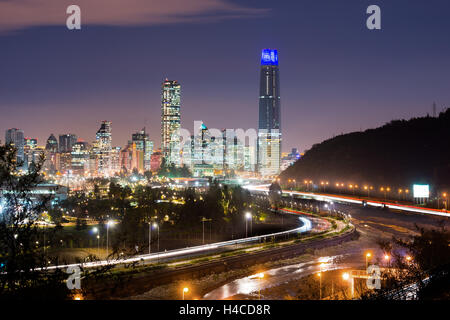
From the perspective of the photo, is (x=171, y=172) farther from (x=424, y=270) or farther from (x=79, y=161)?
(x=424, y=270)

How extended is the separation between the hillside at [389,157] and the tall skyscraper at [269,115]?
9638 centimetres

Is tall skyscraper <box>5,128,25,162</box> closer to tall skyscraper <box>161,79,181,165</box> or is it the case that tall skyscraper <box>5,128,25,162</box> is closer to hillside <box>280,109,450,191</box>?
hillside <box>280,109,450,191</box>

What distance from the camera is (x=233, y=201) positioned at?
132ft

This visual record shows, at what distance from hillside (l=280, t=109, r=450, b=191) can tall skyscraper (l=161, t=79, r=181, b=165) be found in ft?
330

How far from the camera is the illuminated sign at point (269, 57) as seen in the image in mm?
189825

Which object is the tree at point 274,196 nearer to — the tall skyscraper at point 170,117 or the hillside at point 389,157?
the hillside at point 389,157

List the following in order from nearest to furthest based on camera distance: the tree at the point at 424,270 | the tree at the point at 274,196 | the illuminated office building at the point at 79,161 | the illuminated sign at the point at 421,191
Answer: the tree at the point at 424,270, the illuminated sign at the point at 421,191, the tree at the point at 274,196, the illuminated office building at the point at 79,161

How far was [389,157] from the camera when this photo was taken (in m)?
66.0

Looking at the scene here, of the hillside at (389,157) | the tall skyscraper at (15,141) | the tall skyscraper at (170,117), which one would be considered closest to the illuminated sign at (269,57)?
the tall skyscraper at (170,117)

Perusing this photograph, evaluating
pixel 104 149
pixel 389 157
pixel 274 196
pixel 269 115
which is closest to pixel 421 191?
pixel 274 196

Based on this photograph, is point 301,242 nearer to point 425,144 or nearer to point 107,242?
point 107,242

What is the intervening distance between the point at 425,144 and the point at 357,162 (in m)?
11.1
